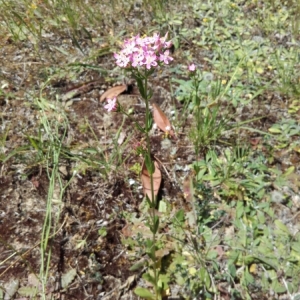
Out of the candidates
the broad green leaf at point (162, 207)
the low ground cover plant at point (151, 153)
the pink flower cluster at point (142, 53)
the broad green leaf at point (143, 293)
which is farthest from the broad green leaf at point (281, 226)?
the pink flower cluster at point (142, 53)

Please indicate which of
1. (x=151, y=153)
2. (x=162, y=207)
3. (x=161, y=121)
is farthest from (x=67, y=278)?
(x=161, y=121)

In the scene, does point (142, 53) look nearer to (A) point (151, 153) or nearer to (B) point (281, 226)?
(A) point (151, 153)

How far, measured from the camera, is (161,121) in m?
2.01

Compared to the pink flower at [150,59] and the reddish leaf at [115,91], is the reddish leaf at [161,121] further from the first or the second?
the pink flower at [150,59]

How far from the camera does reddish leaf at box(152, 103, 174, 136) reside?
1.98 metres

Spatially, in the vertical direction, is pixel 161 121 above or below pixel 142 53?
below

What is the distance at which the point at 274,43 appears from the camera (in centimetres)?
235

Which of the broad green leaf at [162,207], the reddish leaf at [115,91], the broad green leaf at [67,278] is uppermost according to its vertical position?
the reddish leaf at [115,91]

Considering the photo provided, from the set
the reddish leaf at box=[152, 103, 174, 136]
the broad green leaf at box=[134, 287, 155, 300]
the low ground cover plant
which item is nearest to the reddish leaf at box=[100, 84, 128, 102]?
the low ground cover plant

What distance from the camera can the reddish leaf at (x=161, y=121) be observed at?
1.98 meters

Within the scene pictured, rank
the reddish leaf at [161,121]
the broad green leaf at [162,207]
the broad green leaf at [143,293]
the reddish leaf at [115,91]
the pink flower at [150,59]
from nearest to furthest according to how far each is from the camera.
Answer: the pink flower at [150,59], the broad green leaf at [143,293], the broad green leaf at [162,207], the reddish leaf at [161,121], the reddish leaf at [115,91]

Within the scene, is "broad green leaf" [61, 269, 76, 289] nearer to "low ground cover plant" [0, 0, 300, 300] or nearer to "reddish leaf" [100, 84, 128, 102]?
"low ground cover plant" [0, 0, 300, 300]

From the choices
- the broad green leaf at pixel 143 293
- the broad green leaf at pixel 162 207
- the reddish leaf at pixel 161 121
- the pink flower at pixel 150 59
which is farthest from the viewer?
the reddish leaf at pixel 161 121

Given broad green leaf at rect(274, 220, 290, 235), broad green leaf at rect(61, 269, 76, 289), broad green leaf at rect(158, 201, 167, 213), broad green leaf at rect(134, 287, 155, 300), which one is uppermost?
broad green leaf at rect(61, 269, 76, 289)
